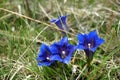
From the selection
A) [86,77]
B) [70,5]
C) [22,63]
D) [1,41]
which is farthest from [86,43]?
[70,5]

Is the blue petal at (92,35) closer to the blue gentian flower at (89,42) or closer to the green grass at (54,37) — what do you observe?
the blue gentian flower at (89,42)

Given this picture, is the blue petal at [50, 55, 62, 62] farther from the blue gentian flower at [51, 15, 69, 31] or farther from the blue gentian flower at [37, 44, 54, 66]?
the blue gentian flower at [51, 15, 69, 31]

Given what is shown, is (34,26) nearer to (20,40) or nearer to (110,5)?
(20,40)

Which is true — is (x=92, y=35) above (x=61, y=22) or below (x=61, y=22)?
below

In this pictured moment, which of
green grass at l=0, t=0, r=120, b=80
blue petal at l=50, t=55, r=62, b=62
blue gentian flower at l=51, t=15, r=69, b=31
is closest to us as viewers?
blue petal at l=50, t=55, r=62, b=62

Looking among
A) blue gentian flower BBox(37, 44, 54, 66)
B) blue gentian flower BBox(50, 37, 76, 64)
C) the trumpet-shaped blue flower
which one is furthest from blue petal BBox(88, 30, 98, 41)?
blue gentian flower BBox(37, 44, 54, 66)

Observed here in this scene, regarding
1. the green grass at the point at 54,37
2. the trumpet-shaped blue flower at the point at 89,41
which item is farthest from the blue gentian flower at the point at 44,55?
the trumpet-shaped blue flower at the point at 89,41

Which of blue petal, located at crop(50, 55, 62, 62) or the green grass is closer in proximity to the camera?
blue petal, located at crop(50, 55, 62, 62)

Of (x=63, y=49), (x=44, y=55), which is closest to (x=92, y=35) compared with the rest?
(x=63, y=49)

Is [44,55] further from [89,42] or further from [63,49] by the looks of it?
[89,42]
